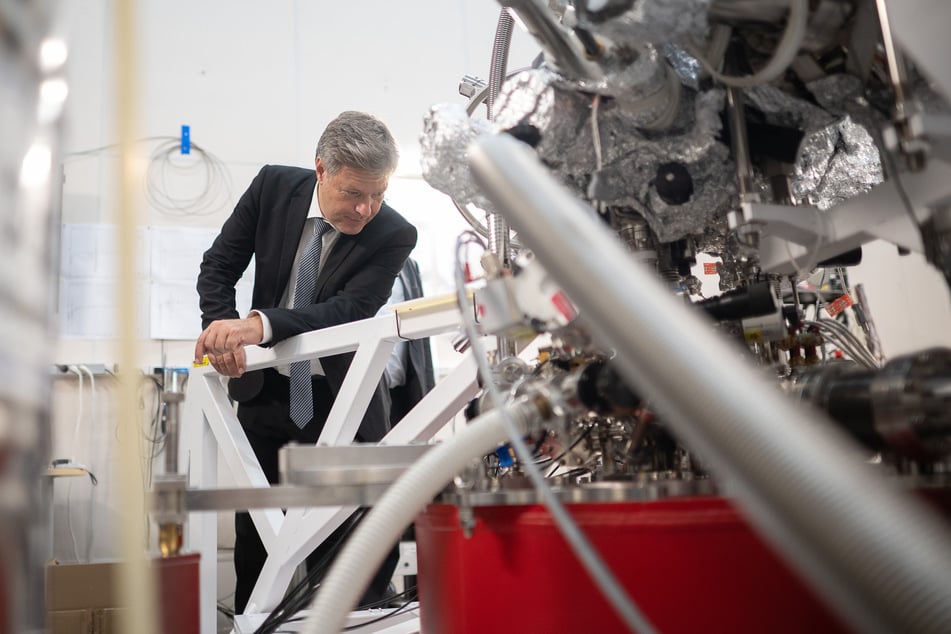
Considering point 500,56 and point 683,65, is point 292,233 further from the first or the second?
point 683,65

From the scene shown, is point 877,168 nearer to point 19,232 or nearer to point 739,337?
point 739,337

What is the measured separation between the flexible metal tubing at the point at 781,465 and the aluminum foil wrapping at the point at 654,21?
369 millimetres

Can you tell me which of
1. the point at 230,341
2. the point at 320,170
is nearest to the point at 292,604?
the point at 230,341

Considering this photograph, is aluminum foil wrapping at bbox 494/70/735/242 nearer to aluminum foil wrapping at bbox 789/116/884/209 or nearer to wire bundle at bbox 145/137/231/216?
aluminum foil wrapping at bbox 789/116/884/209

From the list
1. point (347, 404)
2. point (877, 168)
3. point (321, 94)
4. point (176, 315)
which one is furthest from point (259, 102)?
point (877, 168)

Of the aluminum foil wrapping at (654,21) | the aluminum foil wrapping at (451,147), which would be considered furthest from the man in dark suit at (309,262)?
the aluminum foil wrapping at (654,21)

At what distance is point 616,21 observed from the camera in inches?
31.1

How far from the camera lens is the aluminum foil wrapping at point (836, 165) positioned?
1.22 m

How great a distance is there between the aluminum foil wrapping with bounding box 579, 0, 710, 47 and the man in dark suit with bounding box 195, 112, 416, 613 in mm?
1224

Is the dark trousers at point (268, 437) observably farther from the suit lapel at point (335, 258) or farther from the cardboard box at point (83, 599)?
the cardboard box at point (83, 599)

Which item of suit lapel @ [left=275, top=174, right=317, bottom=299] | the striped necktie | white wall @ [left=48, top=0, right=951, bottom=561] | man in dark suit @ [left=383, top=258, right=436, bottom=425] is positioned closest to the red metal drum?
the striped necktie

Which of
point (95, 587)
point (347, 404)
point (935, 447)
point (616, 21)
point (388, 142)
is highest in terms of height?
point (388, 142)

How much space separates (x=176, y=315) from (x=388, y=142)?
5.32 feet

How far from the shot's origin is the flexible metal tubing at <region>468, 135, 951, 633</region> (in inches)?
14.2
